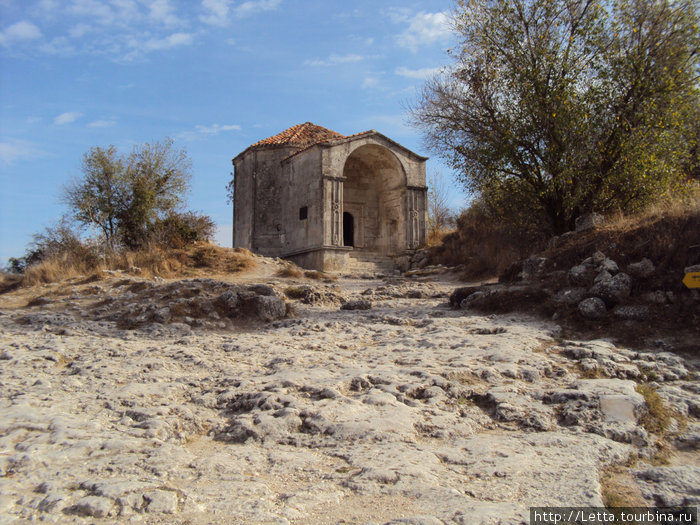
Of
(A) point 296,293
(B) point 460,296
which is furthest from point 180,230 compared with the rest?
(B) point 460,296

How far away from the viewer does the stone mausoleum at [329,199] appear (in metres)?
18.8

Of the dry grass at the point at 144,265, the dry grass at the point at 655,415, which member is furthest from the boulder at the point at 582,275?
the dry grass at the point at 144,265

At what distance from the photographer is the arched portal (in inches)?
849

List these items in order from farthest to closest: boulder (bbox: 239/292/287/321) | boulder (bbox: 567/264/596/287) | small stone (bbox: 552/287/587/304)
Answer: boulder (bbox: 239/292/287/321), boulder (bbox: 567/264/596/287), small stone (bbox: 552/287/587/304)

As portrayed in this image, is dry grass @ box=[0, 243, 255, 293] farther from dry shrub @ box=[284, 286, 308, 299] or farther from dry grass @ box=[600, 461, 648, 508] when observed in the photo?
dry grass @ box=[600, 461, 648, 508]

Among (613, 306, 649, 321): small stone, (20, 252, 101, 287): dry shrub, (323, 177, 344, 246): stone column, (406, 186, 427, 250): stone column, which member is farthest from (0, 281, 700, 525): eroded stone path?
(406, 186, 427, 250): stone column

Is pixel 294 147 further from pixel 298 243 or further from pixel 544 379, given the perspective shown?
pixel 544 379

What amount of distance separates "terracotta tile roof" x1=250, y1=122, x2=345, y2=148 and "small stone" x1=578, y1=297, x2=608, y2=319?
51.7 feet

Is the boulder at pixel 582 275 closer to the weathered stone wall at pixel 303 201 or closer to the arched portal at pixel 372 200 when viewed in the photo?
the weathered stone wall at pixel 303 201

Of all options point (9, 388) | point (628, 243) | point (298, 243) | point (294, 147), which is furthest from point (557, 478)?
point (294, 147)

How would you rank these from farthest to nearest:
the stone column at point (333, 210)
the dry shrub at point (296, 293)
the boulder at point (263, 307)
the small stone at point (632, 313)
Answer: the stone column at point (333, 210)
the dry shrub at point (296, 293)
the boulder at point (263, 307)
the small stone at point (632, 313)

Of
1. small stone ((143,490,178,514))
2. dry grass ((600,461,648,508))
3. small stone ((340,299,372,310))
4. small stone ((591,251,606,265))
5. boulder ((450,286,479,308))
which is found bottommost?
dry grass ((600,461,648,508))

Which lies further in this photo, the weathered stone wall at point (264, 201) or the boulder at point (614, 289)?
the weathered stone wall at point (264, 201)

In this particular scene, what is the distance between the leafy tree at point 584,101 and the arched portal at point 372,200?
8726 millimetres
